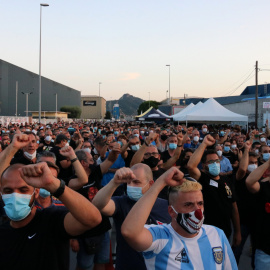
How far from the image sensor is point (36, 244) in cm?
211

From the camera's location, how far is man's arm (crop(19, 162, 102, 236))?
5.76ft

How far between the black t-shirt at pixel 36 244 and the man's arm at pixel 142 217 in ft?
1.30

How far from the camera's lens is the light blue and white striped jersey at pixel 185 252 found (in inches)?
86.3

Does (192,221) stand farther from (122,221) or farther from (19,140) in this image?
(19,140)

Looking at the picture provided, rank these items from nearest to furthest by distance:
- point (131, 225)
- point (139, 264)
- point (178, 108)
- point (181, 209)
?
point (131, 225) → point (181, 209) → point (139, 264) → point (178, 108)

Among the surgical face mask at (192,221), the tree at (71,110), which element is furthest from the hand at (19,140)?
the tree at (71,110)

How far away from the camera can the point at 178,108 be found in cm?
4625

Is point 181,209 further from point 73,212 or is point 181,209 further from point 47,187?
point 47,187

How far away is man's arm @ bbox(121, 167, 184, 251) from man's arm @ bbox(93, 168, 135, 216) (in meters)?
0.17

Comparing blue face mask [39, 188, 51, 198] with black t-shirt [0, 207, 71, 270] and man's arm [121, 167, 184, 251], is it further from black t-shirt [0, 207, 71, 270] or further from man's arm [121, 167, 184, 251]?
man's arm [121, 167, 184, 251]

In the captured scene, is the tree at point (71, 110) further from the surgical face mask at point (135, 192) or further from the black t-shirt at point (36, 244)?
the black t-shirt at point (36, 244)

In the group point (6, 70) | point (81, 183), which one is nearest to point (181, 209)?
point (81, 183)

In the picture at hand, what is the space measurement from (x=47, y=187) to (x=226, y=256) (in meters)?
1.34

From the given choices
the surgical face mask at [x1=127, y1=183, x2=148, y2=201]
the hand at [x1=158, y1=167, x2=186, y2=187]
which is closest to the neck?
the hand at [x1=158, y1=167, x2=186, y2=187]
